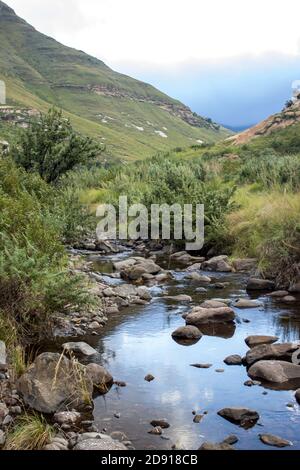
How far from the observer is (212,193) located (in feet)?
59.2

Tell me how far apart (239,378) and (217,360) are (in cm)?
79

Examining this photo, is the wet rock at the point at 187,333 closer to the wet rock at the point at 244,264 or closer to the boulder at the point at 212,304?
the boulder at the point at 212,304

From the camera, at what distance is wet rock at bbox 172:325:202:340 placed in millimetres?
9344

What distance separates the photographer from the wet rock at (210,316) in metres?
10.1

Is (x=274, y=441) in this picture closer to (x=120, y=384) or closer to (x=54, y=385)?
(x=120, y=384)

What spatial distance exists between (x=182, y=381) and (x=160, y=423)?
133 centimetres

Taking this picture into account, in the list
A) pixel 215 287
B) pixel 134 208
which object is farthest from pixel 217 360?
pixel 134 208

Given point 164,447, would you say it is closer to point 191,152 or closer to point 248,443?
point 248,443

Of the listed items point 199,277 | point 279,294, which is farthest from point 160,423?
point 199,277

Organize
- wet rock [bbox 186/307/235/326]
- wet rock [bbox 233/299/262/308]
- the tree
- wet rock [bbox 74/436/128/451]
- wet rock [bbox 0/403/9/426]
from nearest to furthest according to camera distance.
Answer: wet rock [bbox 74/436/128/451]
wet rock [bbox 0/403/9/426]
wet rock [bbox 186/307/235/326]
wet rock [bbox 233/299/262/308]
the tree

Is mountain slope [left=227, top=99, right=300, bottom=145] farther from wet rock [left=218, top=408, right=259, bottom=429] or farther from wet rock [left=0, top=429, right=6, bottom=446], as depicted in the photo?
wet rock [left=0, top=429, right=6, bottom=446]

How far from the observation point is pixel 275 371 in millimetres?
7480

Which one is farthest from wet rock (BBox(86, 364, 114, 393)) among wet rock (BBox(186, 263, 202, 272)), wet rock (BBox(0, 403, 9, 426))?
wet rock (BBox(186, 263, 202, 272))

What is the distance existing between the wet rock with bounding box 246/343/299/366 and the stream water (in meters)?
0.24
